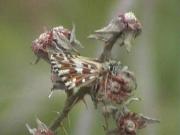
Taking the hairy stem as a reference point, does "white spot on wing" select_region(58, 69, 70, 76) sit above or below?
below

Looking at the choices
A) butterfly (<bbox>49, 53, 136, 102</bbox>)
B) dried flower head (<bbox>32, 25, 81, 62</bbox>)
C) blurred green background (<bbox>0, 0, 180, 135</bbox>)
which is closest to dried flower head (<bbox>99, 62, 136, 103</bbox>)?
butterfly (<bbox>49, 53, 136, 102</bbox>)

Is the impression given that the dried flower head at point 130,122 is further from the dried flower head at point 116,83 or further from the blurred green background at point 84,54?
the blurred green background at point 84,54

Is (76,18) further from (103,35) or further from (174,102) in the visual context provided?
(103,35)

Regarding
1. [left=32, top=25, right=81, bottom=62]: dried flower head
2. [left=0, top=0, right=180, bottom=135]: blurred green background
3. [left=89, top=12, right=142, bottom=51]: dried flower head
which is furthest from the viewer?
[left=0, top=0, right=180, bottom=135]: blurred green background

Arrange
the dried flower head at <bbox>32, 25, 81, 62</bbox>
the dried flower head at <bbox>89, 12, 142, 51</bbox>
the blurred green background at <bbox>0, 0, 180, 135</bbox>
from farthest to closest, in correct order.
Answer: the blurred green background at <bbox>0, 0, 180, 135</bbox> → the dried flower head at <bbox>32, 25, 81, 62</bbox> → the dried flower head at <bbox>89, 12, 142, 51</bbox>

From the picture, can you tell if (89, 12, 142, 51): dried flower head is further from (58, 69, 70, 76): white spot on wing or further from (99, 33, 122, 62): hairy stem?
(58, 69, 70, 76): white spot on wing

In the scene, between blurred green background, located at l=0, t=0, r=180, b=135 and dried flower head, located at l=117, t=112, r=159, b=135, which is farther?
blurred green background, located at l=0, t=0, r=180, b=135

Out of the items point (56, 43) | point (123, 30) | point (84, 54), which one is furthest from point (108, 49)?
point (84, 54)
